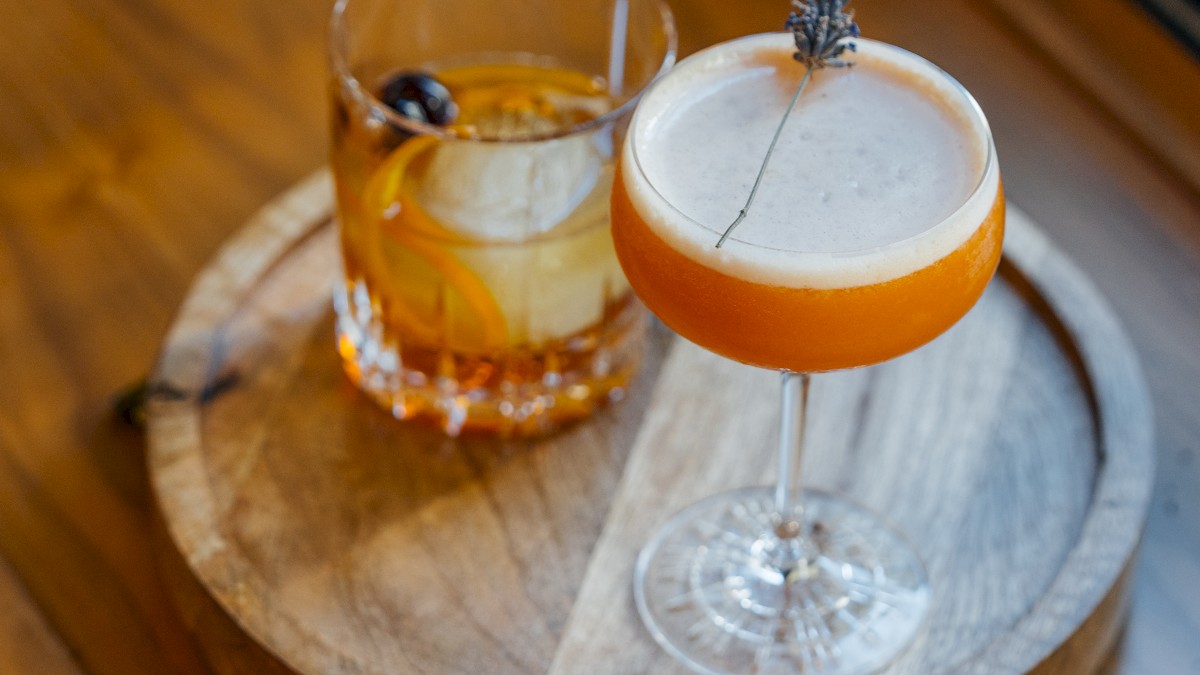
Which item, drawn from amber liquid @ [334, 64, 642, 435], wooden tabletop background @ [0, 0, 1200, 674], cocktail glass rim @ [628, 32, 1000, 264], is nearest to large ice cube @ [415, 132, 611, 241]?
amber liquid @ [334, 64, 642, 435]

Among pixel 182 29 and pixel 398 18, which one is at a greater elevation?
pixel 398 18

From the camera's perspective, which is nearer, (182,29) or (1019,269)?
(1019,269)

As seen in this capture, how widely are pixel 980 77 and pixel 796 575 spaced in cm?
68

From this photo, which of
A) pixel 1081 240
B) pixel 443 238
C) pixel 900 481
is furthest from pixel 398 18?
pixel 1081 240

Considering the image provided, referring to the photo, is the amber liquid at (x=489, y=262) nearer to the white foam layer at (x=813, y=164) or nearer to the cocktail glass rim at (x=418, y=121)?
the cocktail glass rim at (x=418, y=121)

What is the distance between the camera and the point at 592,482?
50.4 inches

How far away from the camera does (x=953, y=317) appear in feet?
3.36

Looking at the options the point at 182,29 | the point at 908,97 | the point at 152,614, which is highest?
the point at 908,97

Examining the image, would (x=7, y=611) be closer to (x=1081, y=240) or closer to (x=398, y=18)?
(x=398, y=18)

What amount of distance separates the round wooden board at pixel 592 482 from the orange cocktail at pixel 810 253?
26cm

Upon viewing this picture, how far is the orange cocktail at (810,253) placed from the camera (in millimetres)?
953

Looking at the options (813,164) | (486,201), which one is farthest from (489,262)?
(813,164)

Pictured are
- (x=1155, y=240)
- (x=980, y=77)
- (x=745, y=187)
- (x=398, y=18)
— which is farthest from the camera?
(x=980, y=77)

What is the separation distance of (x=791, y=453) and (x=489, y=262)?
0.29 metres
